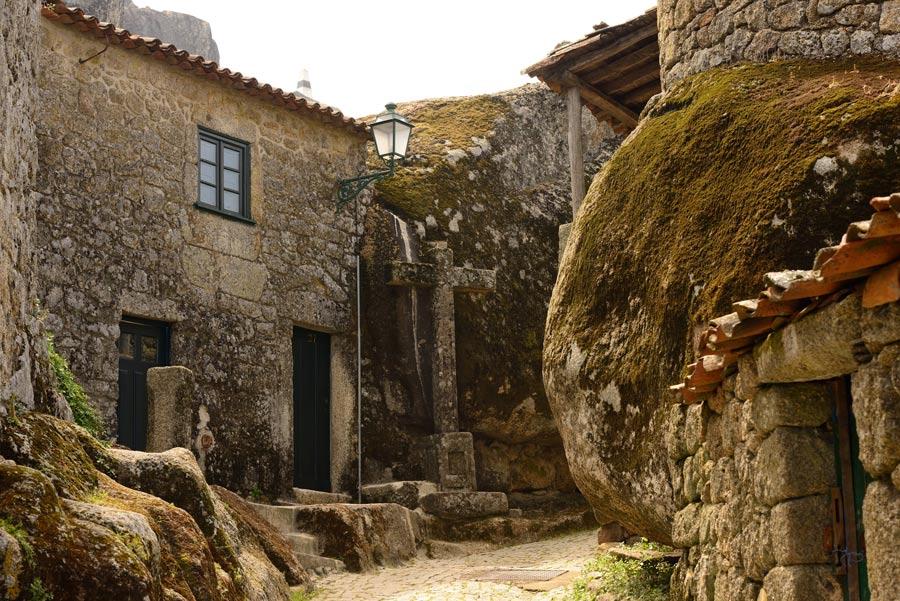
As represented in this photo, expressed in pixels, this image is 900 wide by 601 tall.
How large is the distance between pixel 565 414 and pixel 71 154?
5.36 m

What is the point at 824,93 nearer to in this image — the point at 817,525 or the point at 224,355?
the point at 817,525

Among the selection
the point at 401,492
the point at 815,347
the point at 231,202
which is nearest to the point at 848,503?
the point at 815,347

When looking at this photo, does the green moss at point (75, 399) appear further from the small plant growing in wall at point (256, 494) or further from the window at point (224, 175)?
the window at point (224, 175)

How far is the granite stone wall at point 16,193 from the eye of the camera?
19.7 feet

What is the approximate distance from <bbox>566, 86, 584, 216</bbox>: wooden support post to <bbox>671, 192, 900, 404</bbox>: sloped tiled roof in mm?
5229

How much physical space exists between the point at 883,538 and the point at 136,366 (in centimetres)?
854

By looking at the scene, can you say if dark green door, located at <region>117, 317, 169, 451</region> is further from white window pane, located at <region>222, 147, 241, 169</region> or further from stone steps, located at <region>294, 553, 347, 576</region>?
stone steps, located at <region>294, 553, 347, 576</region>

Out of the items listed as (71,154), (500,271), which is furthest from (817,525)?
(500,271)

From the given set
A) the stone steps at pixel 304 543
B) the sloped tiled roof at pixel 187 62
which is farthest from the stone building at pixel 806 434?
the sloped tiled roof at pixel 187 62

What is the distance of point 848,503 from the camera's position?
191 inches

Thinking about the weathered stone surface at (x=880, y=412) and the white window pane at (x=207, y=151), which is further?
the white window pane at (x=207, y=151)

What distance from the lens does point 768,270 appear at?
6.77 metres

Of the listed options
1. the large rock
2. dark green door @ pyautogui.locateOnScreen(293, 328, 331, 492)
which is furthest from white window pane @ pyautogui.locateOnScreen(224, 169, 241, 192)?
the large rock

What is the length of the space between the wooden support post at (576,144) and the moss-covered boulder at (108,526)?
166 inches
